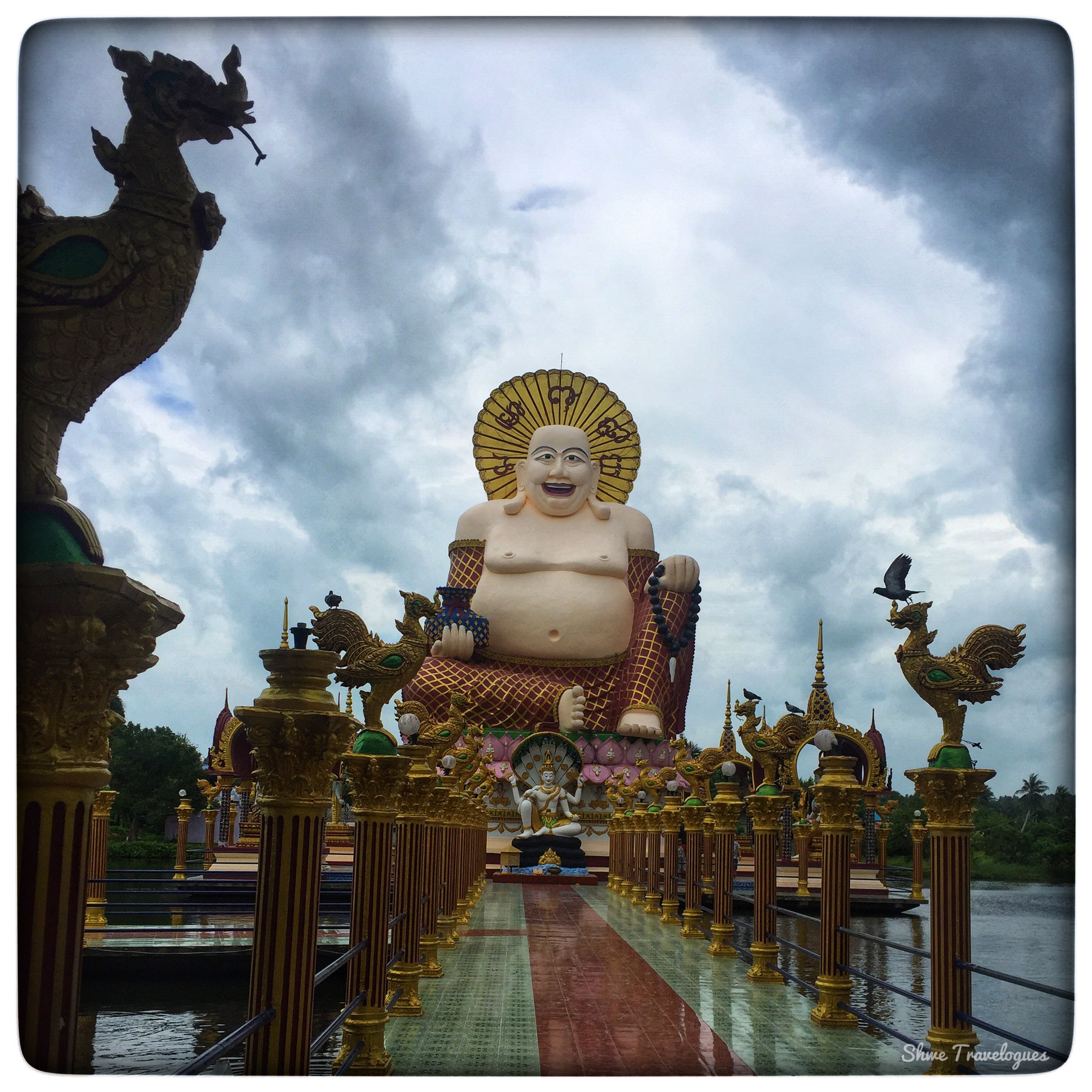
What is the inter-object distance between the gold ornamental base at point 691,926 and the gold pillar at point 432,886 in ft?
11.3

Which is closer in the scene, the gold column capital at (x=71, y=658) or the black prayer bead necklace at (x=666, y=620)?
the gold column capital at (x=71, y=658)

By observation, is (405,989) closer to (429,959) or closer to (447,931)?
(429,959)

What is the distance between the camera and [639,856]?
58.7 ft

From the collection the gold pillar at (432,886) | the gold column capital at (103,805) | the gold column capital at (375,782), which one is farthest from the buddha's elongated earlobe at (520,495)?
the gold column capital at (375,782)

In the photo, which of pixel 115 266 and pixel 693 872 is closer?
pixel 115 266

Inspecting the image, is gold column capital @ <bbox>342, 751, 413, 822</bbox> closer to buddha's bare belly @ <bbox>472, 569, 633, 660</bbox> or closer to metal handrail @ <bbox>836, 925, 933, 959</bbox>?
metal handrail @ <bbox>836, 925, 933, 959</bbox>

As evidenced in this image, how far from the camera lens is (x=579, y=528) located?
25.6 metres

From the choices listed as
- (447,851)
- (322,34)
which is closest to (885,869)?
(447,851)

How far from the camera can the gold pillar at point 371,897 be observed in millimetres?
5418

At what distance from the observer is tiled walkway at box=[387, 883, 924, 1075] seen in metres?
5.46

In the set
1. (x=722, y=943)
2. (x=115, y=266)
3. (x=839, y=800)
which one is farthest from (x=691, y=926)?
(x=115, y=266)

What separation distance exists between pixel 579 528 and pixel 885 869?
9.63 meters

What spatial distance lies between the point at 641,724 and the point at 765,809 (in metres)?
14.3

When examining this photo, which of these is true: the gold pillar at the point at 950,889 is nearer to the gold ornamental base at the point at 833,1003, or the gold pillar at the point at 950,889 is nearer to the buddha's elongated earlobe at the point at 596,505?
the gold ornamental base at the point at 833,1003
